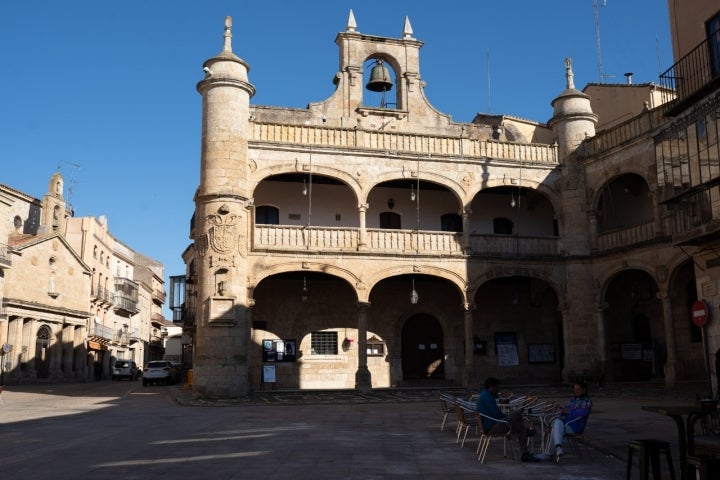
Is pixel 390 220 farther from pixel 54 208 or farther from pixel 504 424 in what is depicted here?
pixel 54 208

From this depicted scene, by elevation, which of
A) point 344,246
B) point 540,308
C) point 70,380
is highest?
point 344,246

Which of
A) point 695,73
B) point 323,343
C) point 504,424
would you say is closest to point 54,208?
point 323,343

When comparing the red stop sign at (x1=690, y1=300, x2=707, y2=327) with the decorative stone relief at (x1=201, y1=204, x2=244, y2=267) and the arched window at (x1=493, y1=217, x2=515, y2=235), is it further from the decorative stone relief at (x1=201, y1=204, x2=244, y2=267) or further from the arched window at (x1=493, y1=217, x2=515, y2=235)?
the decorative stone relief at (x1=201, y1=204, x2=244, y2=267)

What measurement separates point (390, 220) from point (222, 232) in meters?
7.56

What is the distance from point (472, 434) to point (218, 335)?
11342mm

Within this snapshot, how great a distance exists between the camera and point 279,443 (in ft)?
34.4

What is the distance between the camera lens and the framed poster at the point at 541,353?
27539mm

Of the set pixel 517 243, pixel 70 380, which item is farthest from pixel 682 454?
pixel 70 380

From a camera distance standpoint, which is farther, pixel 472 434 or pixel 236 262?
pixel 236 262

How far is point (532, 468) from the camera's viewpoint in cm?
845

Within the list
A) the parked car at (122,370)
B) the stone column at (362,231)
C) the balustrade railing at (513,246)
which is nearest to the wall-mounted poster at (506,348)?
the balustrade railing at (513,246)

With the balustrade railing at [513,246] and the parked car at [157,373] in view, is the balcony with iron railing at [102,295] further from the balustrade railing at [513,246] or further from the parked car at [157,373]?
the balustrade railing at [513,246]

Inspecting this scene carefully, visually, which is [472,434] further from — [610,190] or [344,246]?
[610,190]

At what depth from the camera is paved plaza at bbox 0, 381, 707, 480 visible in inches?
322
